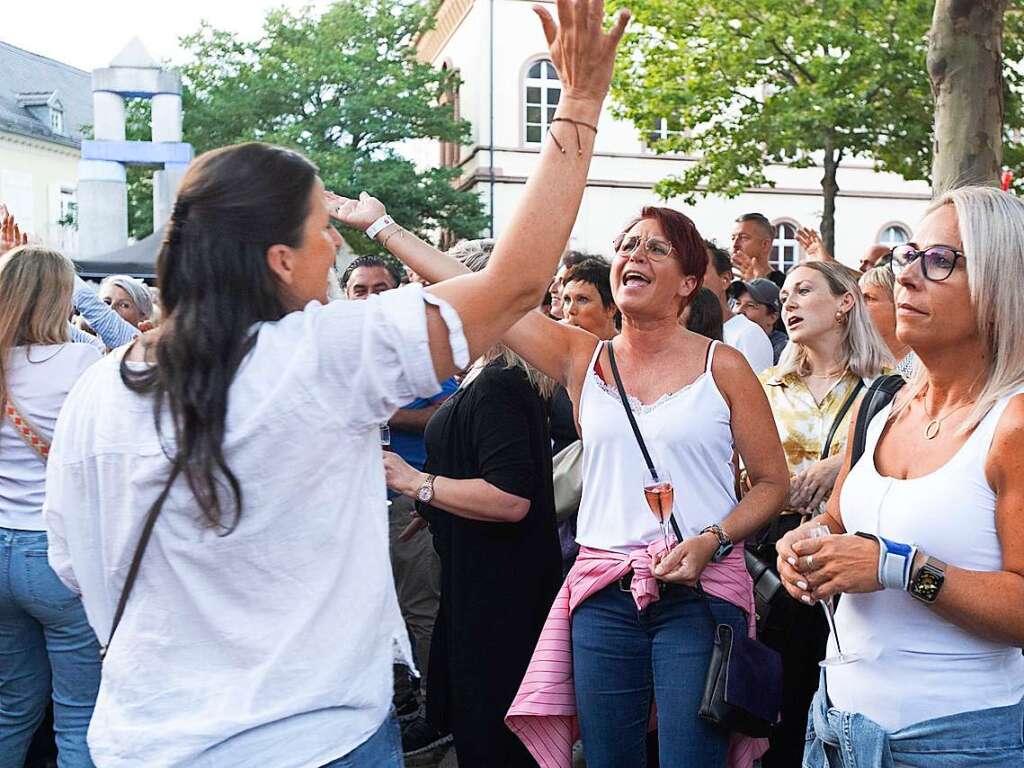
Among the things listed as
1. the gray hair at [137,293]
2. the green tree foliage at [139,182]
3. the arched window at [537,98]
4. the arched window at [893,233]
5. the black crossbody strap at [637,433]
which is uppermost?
the arched window at [537,98]

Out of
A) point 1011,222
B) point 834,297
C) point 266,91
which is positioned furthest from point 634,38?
point 1011,222

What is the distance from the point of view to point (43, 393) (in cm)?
404

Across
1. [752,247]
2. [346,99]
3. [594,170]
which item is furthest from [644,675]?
[594,170]

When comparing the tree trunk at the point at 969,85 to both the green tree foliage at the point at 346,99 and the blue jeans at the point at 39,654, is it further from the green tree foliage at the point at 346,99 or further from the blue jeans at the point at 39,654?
the green tree foliage at the point at 346,99

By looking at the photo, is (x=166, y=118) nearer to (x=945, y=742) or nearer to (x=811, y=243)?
(x=811, y=243)

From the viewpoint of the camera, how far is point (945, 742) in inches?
93.4

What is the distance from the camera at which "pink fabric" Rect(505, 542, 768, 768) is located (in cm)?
341

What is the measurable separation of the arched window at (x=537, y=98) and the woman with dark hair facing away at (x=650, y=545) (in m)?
33.8

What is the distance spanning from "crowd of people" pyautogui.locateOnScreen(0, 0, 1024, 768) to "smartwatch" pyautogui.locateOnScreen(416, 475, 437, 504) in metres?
0.02

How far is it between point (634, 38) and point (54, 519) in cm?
2136

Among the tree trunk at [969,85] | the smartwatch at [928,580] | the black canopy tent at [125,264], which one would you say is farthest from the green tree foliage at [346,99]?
the smartwatch at [928,580]

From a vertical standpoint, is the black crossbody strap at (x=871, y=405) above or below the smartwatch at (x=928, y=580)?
above

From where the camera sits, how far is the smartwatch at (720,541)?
340 cm

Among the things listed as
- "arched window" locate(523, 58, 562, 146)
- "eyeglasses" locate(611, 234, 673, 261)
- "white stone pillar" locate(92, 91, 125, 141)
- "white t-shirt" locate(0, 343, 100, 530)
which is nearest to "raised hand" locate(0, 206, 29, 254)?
"white t-shirt" locate(0, 343, 100, 530)
